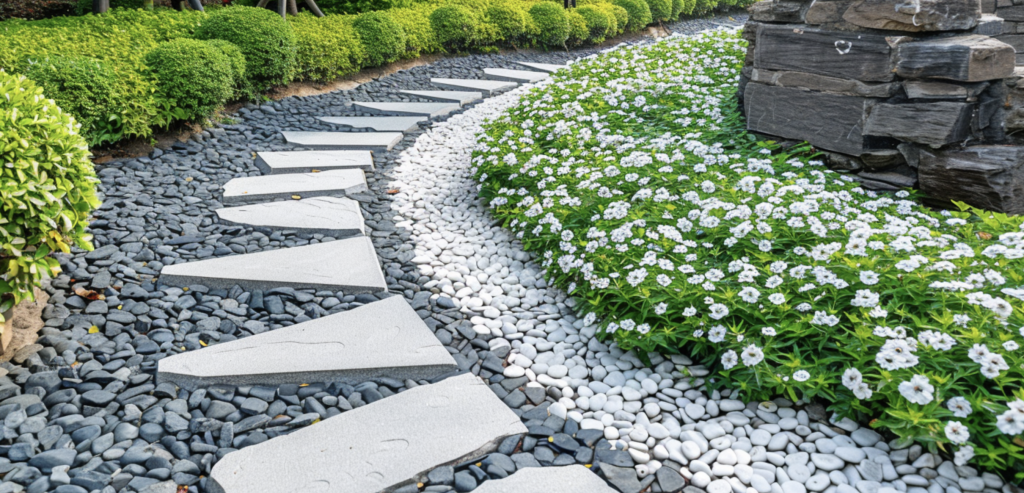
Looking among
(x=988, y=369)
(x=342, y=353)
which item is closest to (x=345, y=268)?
(x=342, y=353)

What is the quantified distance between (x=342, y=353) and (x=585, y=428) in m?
0.98

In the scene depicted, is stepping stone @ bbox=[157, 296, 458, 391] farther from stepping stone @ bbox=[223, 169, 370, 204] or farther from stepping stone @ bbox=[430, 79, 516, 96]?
stepping stone @ bbox=[430, 79, 516, 96]

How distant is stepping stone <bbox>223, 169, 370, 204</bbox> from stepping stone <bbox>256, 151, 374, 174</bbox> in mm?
121

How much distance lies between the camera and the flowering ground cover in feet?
6.29

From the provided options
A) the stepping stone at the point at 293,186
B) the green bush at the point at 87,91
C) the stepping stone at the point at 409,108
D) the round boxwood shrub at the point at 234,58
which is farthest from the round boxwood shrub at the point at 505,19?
the green bush at the point at 87,91

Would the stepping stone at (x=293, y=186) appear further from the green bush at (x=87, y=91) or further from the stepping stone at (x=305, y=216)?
the green bush at (x=87, y=91)

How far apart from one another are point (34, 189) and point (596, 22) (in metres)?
8.91

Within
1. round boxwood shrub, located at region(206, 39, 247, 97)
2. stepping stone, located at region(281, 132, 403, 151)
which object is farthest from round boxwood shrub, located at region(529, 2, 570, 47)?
Result: round boxwood shrub, located at region(206, 39, 247, 97)

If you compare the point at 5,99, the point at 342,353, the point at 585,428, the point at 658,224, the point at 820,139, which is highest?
the point at 5,99

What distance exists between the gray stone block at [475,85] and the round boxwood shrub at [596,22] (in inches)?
121

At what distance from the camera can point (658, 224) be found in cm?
306

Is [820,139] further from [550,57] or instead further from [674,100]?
[550,57]

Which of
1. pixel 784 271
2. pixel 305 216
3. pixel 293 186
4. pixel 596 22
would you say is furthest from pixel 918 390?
pixel 596 22

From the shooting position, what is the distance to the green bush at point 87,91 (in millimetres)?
3818
